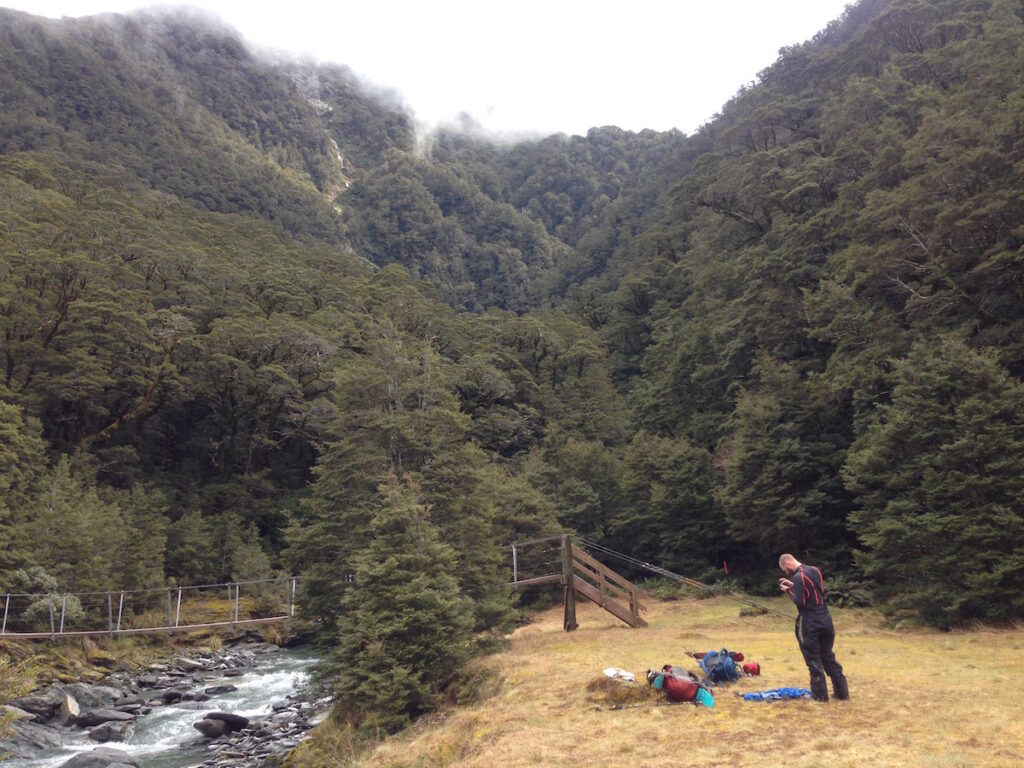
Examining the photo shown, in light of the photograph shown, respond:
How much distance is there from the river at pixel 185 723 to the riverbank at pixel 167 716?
0.08 feet

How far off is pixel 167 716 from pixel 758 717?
1657cm

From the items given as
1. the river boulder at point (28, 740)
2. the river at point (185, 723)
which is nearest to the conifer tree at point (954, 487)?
the river at point (185, 723)

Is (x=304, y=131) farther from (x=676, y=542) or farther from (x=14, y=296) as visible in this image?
(x=676, y=542)

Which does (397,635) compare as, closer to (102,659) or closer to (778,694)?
(778,694)

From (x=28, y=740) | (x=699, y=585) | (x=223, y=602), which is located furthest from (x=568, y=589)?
(x=223, y=602)

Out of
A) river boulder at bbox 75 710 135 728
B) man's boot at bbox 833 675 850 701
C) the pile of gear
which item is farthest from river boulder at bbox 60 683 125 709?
man's boot at bbox 833 675 850 701

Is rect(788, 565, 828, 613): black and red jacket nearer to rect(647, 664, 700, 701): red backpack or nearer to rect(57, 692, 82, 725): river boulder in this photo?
rect(647, 664, 700, 701): red backpack

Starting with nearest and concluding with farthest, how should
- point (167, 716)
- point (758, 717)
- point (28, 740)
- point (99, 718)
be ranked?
1. point (758, 717)
2. point (28, 740)
3. point (99, 718)
4. point (167, 716)

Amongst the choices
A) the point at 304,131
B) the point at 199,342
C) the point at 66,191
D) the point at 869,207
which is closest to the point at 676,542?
the point at 869,207

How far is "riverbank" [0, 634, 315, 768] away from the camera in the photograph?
14484 millimetres

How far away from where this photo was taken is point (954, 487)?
14289 mm

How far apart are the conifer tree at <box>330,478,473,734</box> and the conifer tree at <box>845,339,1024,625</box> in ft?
33.2

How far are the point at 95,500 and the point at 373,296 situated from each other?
23.8 metres

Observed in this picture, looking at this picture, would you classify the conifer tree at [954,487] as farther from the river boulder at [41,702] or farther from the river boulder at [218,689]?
the river boulder at [41,702]
